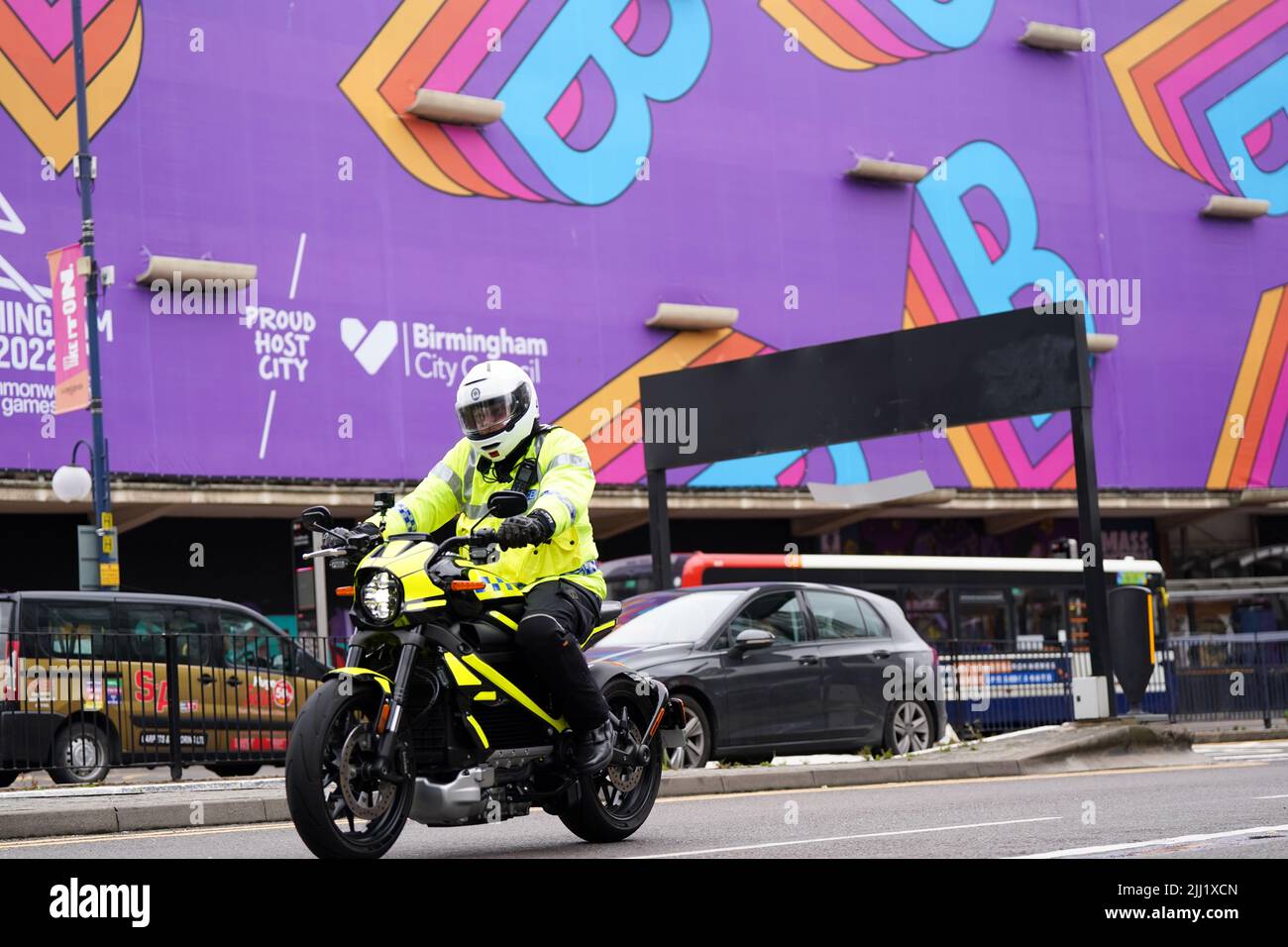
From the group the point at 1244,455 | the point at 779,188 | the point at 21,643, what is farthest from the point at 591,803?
the point at 1244,455

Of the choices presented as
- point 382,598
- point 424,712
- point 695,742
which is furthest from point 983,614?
point 382,598

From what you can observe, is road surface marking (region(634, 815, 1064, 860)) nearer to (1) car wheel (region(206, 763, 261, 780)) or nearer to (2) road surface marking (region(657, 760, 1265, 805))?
(2) road surface marking (region(657, 760, 1265, 805))

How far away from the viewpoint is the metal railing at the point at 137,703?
48.4ft

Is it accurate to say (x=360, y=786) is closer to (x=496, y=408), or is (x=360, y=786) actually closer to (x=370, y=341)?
(x=496, y=408)

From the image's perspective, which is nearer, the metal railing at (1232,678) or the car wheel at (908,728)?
the car wheel at (908,728)

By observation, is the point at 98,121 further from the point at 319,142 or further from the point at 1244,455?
the point at 1244,455

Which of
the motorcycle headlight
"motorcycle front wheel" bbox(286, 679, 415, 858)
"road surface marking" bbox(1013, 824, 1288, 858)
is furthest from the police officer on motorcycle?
"road surface marking" bbox(1013, 824, 1288, 858)

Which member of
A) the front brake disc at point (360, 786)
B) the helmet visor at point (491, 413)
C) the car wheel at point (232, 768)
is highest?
the helmet visor at point (491, 413)

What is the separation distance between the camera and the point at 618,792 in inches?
328

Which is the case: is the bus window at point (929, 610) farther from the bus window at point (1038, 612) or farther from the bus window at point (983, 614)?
the bus window at point (1038, 612)

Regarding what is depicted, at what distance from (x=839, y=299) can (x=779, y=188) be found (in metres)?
2.62

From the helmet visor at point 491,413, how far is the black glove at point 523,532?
0.57 metres

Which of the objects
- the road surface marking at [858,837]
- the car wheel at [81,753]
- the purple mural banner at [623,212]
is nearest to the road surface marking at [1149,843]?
the road surface marking at [858,837]

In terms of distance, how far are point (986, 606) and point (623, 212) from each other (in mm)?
11758
